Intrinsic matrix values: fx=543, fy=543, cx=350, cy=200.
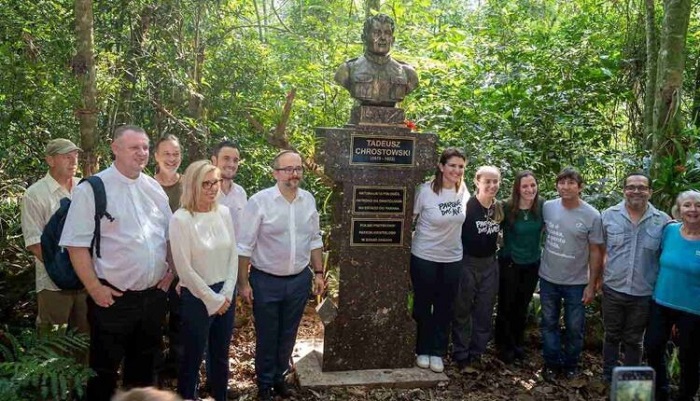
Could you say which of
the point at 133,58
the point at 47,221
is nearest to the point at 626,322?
the point at 47,221

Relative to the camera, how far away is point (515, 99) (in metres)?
7.00

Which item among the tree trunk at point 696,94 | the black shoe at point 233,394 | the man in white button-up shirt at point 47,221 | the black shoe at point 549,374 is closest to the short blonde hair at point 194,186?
the man in white button-up shirt at point 47,221

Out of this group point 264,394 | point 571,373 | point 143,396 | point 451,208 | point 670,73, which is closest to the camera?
point 143,396

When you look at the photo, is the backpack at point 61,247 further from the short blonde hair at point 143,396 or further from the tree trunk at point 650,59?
the tree trunk at point 650,59

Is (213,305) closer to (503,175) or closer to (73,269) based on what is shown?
(73,269)

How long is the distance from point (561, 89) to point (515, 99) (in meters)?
0.64

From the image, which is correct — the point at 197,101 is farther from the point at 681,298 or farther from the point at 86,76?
the point at 681,298

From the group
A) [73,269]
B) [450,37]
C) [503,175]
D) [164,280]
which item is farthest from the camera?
[450,37]

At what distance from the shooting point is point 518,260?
190 inches

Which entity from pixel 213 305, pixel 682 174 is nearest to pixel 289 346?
pixel 213 305

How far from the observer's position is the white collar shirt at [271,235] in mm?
3963

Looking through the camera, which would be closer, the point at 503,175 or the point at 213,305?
the point at 213,305

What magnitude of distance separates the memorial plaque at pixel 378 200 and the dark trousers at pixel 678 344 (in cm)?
208

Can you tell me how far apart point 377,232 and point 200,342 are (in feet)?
5.79
